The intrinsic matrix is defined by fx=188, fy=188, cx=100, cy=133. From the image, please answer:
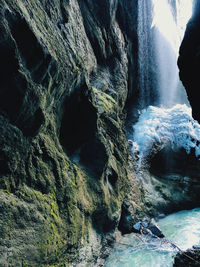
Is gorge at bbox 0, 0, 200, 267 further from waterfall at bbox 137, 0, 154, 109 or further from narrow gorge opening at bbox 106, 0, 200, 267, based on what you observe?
waterfall at bbox 137, 0, 154, 109

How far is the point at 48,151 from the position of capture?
4895 mm

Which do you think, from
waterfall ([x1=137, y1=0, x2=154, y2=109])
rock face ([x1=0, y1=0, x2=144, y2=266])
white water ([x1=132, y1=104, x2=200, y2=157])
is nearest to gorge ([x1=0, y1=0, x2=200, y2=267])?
rock face ([x1=0, y1=0, x2=144, y2=266])

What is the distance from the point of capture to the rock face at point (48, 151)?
336 centimetres

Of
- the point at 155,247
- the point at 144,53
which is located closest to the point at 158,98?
the point at 144,53

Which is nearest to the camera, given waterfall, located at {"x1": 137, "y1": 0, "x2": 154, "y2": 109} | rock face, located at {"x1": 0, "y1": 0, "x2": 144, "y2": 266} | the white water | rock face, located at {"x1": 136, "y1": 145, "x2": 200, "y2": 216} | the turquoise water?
rock face, located at {"x1": 0, "y1": 0, "x2": 144, "y2": 266}

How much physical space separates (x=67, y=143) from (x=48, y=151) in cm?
173

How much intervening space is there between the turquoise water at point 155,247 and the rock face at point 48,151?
726 millimetres

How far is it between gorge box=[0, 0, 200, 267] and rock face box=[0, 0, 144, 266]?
21 mm

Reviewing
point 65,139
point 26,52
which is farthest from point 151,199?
point 26,52

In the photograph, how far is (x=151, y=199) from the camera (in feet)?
41.2

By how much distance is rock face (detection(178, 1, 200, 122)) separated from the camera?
4.63 metres

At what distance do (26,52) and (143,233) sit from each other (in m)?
9.05

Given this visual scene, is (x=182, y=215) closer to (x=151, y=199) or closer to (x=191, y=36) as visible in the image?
(x=151, y=199)

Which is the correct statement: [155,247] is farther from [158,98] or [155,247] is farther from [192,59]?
[158,98]
